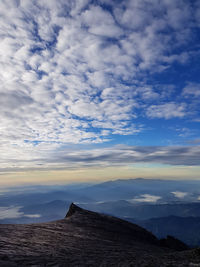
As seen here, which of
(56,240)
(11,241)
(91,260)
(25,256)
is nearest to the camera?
(25,256)

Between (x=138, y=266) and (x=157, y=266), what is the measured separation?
1.03 metres

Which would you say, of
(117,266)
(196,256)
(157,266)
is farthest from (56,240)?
(196,256)

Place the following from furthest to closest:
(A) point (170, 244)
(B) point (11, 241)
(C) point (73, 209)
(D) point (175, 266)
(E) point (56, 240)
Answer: (C) point (73, 209), (A) point (170, 244), (E) point (56, 240), (B) point (11, 241), (D) point (175, 266)

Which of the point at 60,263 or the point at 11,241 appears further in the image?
the point at 11,241

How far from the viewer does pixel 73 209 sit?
36.3 meters

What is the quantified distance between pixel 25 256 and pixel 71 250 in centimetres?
421

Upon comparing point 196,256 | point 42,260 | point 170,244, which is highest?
point 42,260

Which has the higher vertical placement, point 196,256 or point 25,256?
point 25,256

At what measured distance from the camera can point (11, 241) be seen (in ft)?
41.6

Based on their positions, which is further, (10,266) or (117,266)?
(117,266)

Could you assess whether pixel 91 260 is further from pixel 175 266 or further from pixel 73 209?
pixel 73 209

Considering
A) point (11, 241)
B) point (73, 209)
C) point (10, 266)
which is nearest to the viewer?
point (10, 266)

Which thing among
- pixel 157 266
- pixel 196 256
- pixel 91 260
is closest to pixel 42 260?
pixel 91 260

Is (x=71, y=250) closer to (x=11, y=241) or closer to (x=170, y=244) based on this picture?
(x=11, y=241)
